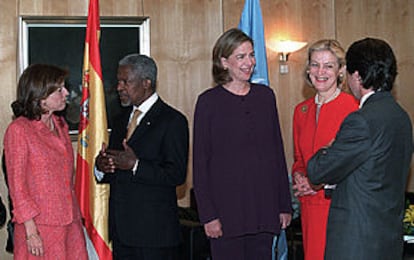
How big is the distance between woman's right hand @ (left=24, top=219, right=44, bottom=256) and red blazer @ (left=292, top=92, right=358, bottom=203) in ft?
4.78

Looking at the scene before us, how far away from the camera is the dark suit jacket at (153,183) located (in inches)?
149

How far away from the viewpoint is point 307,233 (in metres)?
3.89

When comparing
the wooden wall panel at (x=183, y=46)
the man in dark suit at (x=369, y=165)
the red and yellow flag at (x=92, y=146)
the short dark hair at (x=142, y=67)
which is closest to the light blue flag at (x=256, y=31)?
the short dark hair at (x=142, y=67)

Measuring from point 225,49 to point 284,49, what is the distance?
337 cm

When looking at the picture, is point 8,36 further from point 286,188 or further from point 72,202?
point 286,188

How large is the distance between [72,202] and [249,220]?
96cm

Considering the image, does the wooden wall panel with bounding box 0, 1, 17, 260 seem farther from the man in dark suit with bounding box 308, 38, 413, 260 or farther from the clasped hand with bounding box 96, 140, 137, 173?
the man in dark suit with bounding box 308, 38, 413, 260

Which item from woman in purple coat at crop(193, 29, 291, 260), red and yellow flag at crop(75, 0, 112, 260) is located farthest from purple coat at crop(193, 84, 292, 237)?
red and yellow flag at crop(75, 0, 112, 260)

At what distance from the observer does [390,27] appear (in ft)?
24.5

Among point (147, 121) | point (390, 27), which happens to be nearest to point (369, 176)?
point (147, 121)

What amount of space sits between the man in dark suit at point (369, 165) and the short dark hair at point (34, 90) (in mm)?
1431

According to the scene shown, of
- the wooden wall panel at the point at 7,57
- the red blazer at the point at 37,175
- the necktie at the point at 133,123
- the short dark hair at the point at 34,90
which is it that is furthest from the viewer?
the wooden wall panel at the point at 7,57

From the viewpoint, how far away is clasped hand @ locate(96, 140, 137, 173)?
3773mm

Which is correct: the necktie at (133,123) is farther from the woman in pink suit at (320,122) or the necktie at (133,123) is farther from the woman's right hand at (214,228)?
the woman in pink suit at (320,122)
